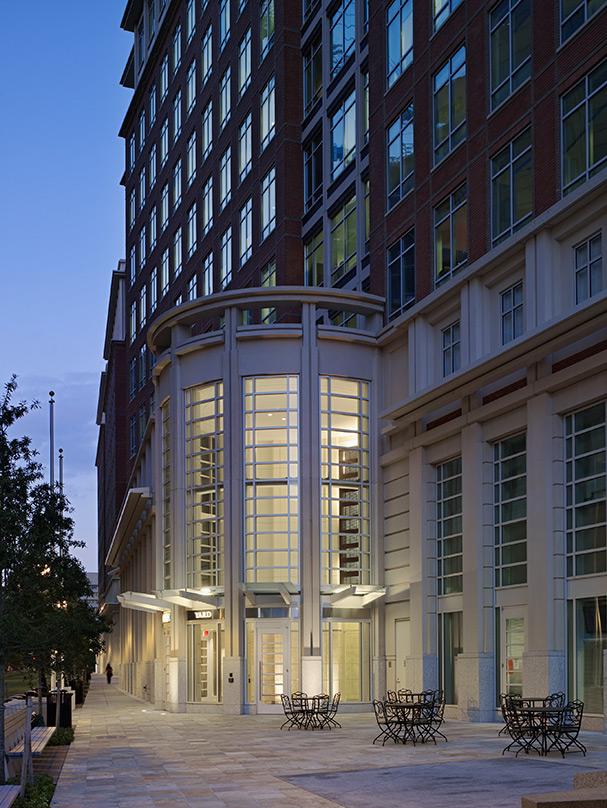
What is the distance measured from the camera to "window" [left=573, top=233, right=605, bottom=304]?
2723 cm

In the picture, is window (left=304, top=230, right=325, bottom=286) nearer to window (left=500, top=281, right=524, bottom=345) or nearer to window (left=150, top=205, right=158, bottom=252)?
window (left=500, top=281, right=524, bottom=345)

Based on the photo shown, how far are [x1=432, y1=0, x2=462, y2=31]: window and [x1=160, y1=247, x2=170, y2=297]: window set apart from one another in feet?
120

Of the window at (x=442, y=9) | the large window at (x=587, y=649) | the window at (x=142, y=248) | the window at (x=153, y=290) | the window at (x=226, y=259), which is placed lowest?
the large window at (x=587, y=649)

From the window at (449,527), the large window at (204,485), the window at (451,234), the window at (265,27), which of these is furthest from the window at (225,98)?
the window at (449,527)

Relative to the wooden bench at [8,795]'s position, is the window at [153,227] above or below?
above

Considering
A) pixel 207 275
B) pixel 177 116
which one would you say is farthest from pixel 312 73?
pixel 177 116

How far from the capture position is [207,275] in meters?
60.7

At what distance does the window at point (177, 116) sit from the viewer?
224ft

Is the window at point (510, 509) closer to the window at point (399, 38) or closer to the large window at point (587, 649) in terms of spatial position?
the large window at point (587, 649)

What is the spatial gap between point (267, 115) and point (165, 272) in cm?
2209

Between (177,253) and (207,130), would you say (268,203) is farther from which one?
(177,253)

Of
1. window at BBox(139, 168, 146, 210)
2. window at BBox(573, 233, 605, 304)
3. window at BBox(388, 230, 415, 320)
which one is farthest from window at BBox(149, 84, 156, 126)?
window at BBox(573, 233, 605, 304)

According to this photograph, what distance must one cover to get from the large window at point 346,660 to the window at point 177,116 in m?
37.9

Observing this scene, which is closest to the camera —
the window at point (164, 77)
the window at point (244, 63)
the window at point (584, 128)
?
the window at point (584, 128)
